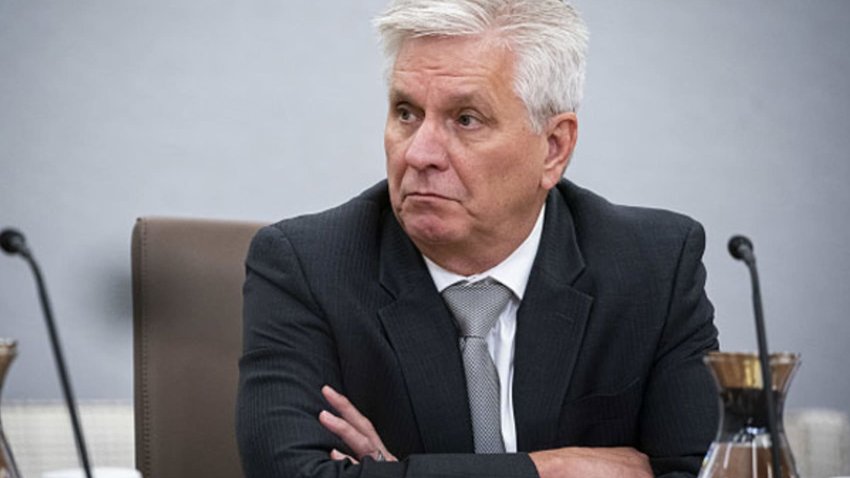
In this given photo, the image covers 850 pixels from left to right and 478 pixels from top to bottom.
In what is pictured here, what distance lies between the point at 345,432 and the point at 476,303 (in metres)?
0.35

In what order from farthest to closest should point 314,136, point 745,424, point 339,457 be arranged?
point 314,136 → point 339,457 → point 745,424

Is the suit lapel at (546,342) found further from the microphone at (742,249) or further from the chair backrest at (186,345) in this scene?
the microphone at (742,249)

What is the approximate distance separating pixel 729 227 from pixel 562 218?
160cm

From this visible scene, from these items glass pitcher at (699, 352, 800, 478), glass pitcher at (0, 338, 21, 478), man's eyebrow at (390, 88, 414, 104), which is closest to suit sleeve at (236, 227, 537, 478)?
man's eyebrow at (390, 88, 414, 104)

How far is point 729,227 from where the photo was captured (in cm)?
377

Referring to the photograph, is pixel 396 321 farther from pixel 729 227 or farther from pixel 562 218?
pixel 729 227

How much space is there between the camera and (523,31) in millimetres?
2064

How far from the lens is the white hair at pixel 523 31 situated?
2025 millimetres

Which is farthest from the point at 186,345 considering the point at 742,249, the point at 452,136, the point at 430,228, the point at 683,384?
the point at 742,249

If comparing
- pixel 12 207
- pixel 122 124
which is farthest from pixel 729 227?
pixel 12 207

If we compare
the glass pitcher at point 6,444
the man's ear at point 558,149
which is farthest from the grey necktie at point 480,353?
the glass pitcher at point 6,444

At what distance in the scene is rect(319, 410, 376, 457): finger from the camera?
195cm

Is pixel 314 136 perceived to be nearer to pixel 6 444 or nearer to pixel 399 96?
pixel 399 96

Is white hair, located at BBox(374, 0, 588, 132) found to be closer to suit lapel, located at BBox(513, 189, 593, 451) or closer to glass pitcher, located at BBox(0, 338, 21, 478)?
suit lapel, located at BBox(513, 189, 593, 451)
